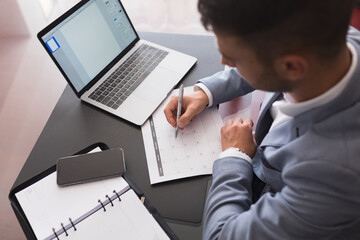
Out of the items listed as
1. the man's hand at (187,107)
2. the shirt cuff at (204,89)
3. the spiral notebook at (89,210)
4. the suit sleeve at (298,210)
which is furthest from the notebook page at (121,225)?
→ the shirt cuff at (204,89)

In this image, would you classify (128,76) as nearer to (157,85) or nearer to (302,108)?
(157,85)

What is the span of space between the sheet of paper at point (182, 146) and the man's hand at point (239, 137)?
0.11 ft

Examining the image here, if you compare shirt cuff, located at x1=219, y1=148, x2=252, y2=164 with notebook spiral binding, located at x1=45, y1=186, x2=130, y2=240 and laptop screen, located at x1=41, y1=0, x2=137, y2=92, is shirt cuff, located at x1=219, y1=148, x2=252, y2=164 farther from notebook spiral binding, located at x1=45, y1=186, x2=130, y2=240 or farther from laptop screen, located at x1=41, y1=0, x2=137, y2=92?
laptop screen, located at x1=41, y1=0, x2=137, y2=92

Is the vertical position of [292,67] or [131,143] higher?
[292,67]

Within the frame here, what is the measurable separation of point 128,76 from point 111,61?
2.9 inches

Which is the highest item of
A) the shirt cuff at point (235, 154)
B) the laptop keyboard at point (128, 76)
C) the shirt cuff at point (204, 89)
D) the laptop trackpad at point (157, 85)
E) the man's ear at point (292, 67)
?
the man's ear at point (292, 67)

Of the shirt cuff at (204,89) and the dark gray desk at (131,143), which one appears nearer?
the dark gray desk at (131,143)

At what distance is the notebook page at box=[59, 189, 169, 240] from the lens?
73cm

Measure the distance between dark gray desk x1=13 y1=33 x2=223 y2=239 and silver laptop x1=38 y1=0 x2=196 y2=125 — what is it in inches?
1.5

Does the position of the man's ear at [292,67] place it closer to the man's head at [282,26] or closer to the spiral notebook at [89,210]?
the man's head at [282,26]

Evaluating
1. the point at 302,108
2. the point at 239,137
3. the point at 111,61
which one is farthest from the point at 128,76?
the point at 302,108

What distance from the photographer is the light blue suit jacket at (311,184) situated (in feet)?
1.84

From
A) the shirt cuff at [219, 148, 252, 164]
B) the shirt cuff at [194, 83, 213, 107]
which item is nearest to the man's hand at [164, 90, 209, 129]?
the shirt cuff at [194, 83, 213, 107]

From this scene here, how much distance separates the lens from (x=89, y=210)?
77 cm
